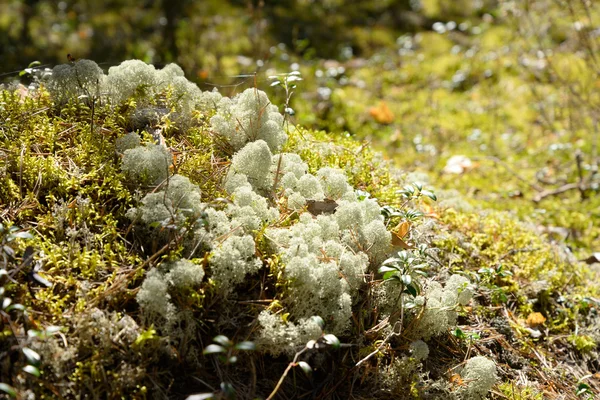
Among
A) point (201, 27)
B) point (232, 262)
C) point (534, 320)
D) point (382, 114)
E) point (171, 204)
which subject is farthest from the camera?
point (201, 27)

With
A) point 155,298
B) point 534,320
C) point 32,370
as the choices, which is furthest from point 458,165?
point 32,370

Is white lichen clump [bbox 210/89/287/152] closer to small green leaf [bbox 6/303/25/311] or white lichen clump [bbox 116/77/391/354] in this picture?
white lichen clump [bbox 116/77/391/354]

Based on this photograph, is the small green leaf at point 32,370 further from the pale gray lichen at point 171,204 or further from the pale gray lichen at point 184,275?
the pale gray lichen at point 171,204

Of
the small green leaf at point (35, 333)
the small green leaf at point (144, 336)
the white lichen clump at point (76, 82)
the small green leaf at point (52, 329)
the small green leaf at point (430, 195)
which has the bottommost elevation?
the small green leaf at point (430, 195)

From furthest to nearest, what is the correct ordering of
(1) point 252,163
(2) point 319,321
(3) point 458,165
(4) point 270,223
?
(3) point 458,165, (1) point 252,163, (4) point 270,223, (2) point 319,321

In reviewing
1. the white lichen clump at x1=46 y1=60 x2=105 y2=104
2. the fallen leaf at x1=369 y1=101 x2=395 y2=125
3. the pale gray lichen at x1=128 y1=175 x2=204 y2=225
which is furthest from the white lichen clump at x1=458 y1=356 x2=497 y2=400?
the fallen leaf at x1=369 y1=101 x2=395 y2=125

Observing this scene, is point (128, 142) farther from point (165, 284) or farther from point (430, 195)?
point (430, 195)

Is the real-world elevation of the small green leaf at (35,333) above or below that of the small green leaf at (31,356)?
above

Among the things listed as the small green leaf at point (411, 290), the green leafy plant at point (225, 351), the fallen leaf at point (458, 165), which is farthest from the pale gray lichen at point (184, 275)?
the fallen leaf at point (458, 165)

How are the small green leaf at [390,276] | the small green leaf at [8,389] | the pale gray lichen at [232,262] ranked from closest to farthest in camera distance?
the small green leaf at [8,389] < the pale gray lichen at [232,262] < the small green leaf at [390,276]

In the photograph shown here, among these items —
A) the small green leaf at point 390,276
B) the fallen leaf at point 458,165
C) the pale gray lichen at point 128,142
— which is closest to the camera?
the small green leaf at point 390,276

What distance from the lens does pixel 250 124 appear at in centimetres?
294

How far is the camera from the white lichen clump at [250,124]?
115 inches

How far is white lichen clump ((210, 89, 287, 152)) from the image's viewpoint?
9.62ft
